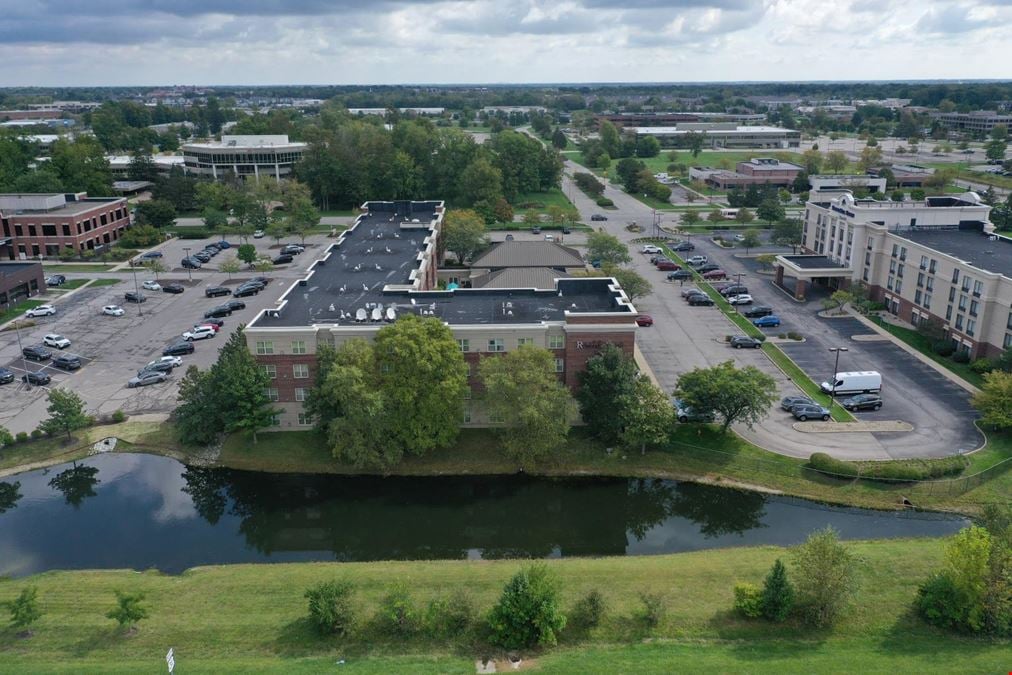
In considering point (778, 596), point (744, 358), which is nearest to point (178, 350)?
point (744, 358)

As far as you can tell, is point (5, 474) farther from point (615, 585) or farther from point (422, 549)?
point (615, 585)

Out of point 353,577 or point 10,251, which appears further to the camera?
point 10,251

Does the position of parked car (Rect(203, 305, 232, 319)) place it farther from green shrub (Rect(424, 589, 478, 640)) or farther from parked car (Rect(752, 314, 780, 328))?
parked car (Rect(752, 314, 780, 328))

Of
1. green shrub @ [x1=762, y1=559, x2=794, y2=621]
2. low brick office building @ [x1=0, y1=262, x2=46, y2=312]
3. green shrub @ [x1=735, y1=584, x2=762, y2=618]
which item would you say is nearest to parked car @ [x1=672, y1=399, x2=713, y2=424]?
green shrub @ [x1=735, y1=584, x2=762, y2=618]

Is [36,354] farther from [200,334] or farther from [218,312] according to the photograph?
[218,312]

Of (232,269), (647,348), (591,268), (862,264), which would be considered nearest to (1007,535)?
(647,348)
